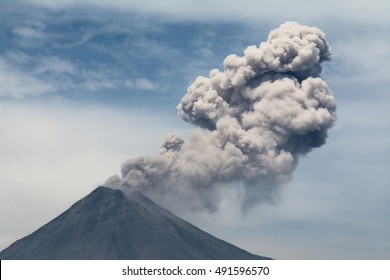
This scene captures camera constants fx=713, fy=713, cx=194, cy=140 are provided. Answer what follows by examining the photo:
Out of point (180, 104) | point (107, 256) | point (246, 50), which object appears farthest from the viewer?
point (107, 256)

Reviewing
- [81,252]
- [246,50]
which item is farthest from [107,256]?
[246,50]

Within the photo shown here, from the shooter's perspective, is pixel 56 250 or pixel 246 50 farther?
pixel 56 250

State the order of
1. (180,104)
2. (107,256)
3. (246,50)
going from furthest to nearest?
(107,256)
(180,104)
(246,50)

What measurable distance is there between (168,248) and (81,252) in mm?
23879
